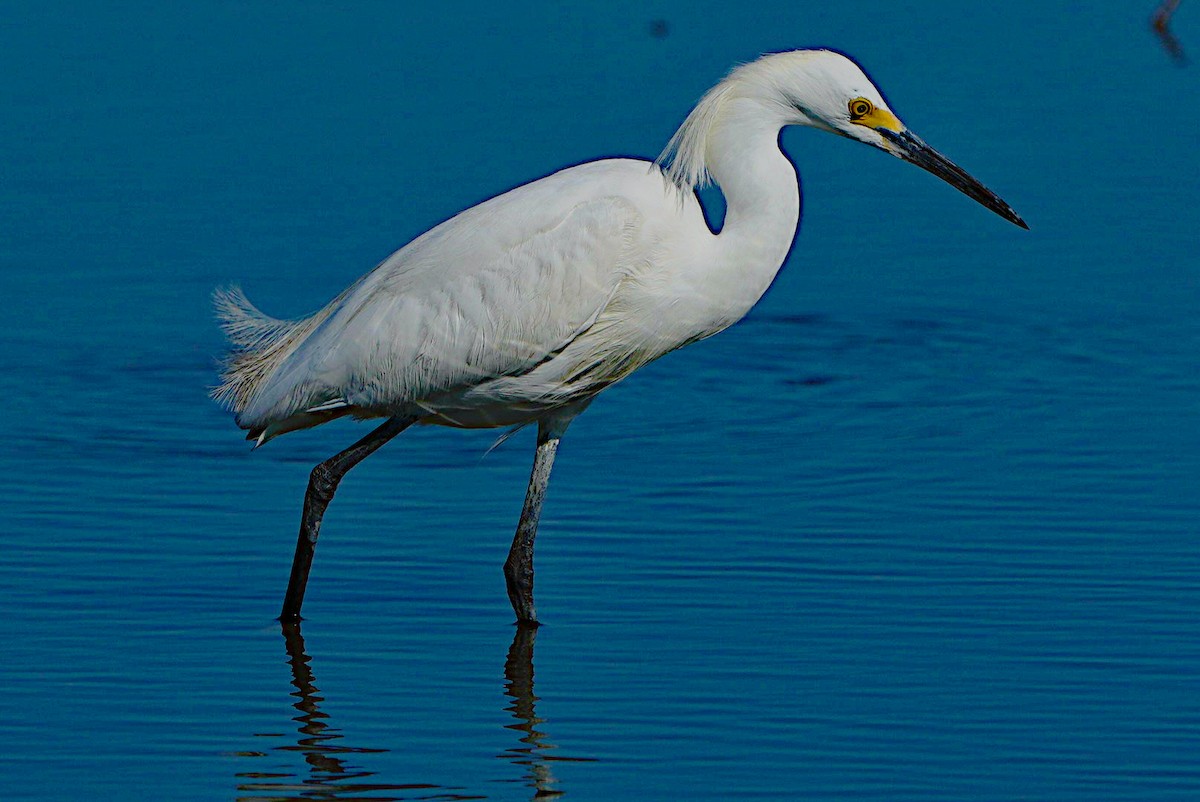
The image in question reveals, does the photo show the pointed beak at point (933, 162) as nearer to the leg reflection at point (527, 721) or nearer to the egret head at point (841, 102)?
the egret head at point (841, 102)

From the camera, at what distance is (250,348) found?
8258mm

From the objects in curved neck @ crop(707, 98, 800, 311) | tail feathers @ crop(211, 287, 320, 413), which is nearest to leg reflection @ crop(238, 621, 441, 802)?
tail feathers @ crop(211, 287, 320, 413)

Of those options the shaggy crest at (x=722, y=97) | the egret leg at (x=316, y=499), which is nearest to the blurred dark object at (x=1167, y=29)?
the shaggy crest at (x=722, y=97)

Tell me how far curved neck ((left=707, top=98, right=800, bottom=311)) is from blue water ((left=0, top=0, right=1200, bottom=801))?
3.79 ft

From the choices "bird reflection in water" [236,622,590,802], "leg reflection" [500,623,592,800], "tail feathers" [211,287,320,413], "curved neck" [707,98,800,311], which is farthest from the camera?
"tail feathers" [211,287,320,413]

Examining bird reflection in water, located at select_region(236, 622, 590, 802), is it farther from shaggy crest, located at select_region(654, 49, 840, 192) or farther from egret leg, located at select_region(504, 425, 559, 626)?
shaggy crest, located at select_region(654, 49, 840, 192)

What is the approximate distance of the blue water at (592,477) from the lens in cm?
616

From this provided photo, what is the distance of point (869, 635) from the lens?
700 cm

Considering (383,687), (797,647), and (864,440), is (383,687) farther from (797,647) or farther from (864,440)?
(864,440)

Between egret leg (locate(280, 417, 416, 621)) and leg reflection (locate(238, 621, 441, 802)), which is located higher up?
egret leg (locate(280, 417, 416, 621))

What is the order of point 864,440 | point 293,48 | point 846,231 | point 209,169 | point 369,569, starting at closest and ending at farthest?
point 369,569, point 864,440, point 846,231, point 209,169, point 293,48

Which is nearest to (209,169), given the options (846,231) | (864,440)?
(846,231)

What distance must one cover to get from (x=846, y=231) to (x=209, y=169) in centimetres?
368

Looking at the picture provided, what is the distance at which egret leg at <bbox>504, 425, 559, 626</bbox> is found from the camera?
24.2ft
